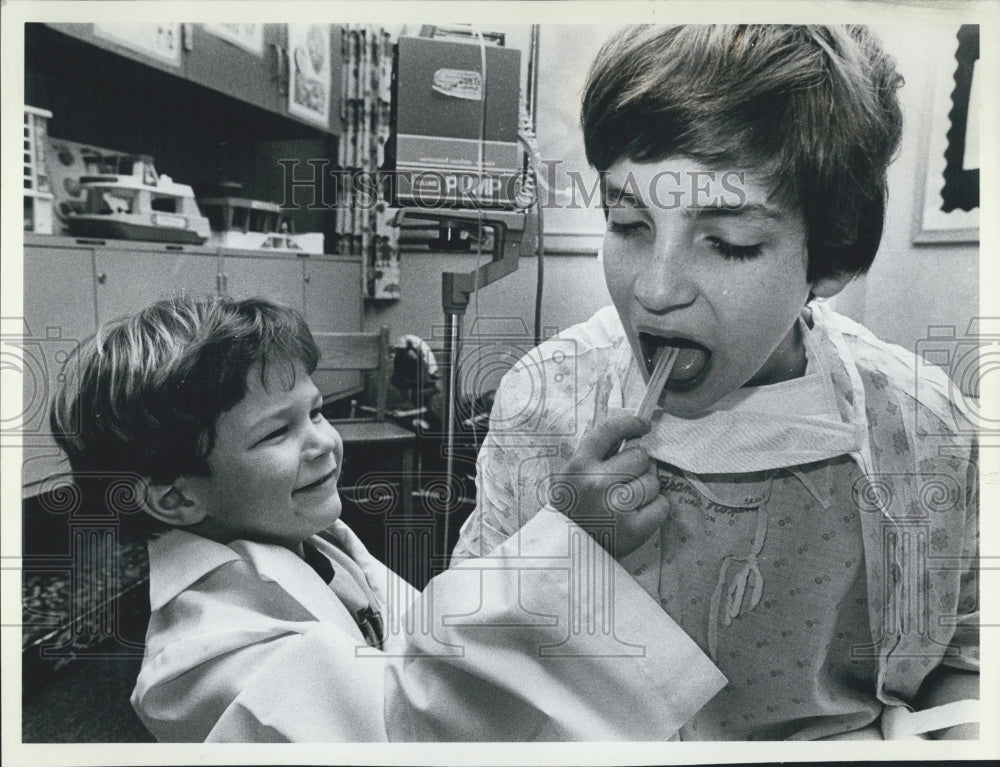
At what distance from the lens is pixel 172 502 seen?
41.8 inches

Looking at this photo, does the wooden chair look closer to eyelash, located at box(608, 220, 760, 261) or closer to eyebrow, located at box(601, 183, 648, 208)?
eyebrow, located at box(601, 183, 648, 208)

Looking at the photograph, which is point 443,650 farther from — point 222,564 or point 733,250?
point 733,250

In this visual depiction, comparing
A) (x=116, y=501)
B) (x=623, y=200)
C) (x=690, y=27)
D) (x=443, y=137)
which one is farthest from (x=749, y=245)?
(x=116, y=501)

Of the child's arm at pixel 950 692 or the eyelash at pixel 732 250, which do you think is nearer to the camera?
the eyelash at pixel 732 250

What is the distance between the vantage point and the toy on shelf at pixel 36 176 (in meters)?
1.07

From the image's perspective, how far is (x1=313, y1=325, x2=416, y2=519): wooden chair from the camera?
1.07 metres

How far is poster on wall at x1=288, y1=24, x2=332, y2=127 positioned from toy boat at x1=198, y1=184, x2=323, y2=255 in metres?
0.14

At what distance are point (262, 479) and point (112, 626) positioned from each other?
301 mm

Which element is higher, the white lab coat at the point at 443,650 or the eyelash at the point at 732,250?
the eyelash at the point at 732,250

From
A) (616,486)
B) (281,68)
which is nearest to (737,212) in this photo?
(616,486)

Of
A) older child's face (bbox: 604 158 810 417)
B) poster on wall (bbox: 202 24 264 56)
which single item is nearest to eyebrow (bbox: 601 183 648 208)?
older child's face (bbox: 604 158 810 417)

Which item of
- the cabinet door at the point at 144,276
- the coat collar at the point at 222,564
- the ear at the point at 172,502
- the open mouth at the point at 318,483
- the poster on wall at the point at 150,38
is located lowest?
the coat collar at the point at 222,564

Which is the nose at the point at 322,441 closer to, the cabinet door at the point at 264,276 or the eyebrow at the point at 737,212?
A: the cabinet door at the point at 264,276

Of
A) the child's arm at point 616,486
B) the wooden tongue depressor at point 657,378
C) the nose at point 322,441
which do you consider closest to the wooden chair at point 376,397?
the nose at point 322,441
